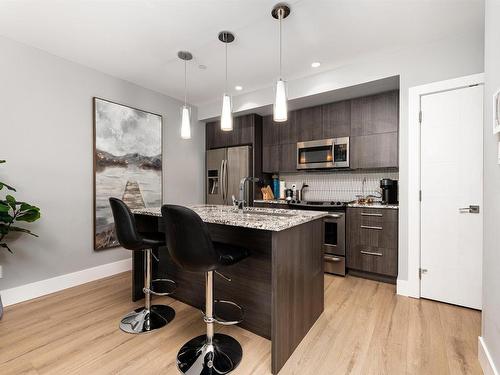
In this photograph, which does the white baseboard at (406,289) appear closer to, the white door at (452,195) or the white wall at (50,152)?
the white door at (452,195)

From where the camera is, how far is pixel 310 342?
182cm

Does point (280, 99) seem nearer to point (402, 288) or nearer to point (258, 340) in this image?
point (258, 340)

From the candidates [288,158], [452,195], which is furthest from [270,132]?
[452,195]

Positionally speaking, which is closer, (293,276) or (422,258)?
(293,276)

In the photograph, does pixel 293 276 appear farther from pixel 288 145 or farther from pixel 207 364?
pixel 288 145

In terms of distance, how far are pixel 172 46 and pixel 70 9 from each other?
873 millimetres

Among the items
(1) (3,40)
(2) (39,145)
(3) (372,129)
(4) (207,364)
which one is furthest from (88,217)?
(3) (372,129)

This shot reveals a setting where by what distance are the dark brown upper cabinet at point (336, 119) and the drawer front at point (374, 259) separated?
1.59 meters

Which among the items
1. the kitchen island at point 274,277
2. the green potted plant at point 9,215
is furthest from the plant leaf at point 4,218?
Result: the kitchen island at point 274,277

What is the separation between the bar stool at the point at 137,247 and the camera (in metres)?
1.88

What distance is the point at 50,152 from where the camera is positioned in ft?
8.87

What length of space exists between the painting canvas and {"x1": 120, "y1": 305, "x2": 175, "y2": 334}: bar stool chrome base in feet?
4.55

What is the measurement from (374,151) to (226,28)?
235 cm

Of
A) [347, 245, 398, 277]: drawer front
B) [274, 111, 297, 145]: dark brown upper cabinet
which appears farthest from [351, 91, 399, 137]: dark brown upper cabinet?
[347, 245, 398, 277]: drawer front
